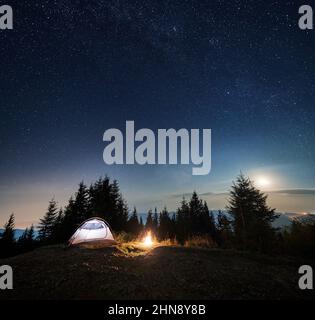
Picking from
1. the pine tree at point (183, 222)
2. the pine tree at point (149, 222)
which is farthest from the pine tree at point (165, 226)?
the pine tree at point (149, 222)

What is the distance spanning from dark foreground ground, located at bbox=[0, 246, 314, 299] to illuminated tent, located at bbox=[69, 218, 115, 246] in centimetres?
335

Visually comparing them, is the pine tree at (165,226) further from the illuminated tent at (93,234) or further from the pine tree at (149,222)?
the illuminated tent at (93,234)

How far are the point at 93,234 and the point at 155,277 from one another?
7.57 meters

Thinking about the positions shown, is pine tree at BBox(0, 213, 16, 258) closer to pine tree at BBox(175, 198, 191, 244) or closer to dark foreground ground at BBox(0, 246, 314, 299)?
pine tree at BBox(175, 198, 191, 244)

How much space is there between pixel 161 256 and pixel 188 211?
39968mm

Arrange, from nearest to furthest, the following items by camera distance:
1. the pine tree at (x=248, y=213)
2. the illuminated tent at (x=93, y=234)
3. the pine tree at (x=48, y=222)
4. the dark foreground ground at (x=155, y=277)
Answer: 1. the dark foreground ground at (x=155, y=277)
2. the illuminated tent at (x=93, y=234)
3. the pine tree at (x=248, y=213)
4. the pine tree at (x=48, y=222)

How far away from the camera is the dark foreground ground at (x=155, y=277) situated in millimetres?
5035

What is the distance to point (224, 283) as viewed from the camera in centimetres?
548

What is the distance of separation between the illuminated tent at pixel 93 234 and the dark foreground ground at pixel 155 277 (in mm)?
3355

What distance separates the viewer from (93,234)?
39.8 ft

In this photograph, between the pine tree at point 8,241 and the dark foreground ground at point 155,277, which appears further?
the pine tree at point 8,241

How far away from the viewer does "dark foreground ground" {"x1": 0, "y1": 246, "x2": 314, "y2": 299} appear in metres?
5.04
